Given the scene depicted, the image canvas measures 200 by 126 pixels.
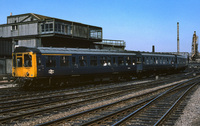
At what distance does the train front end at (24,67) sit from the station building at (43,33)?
13.1m

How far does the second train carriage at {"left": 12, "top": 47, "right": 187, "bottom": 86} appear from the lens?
15.8 meters

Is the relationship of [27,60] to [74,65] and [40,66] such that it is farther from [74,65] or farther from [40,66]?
[74,65]

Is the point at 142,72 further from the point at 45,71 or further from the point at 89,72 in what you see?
the point at 45,71

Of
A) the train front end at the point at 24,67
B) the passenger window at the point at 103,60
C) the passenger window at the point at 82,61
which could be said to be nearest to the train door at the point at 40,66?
the train front end at the point at 24,67

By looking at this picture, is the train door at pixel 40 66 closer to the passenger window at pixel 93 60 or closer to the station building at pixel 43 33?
the passenger window at pixel 93 60

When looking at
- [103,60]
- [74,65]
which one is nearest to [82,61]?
[74,65]

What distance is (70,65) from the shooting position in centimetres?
1795

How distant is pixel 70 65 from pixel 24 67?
352cm

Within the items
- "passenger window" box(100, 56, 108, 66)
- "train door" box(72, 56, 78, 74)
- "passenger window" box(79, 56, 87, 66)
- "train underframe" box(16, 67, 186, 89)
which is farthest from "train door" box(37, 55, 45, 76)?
"passenger window" box(100, 56, 108, 66)

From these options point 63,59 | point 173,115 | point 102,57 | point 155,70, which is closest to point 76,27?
point 155,70

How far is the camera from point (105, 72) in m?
21.3

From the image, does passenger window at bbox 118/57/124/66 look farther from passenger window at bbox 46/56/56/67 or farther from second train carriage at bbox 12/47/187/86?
passenger window at bbox 46/56/56/67

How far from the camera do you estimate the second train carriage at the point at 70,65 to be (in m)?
15.8

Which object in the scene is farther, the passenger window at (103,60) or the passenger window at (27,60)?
the passenger window at (103,60)
